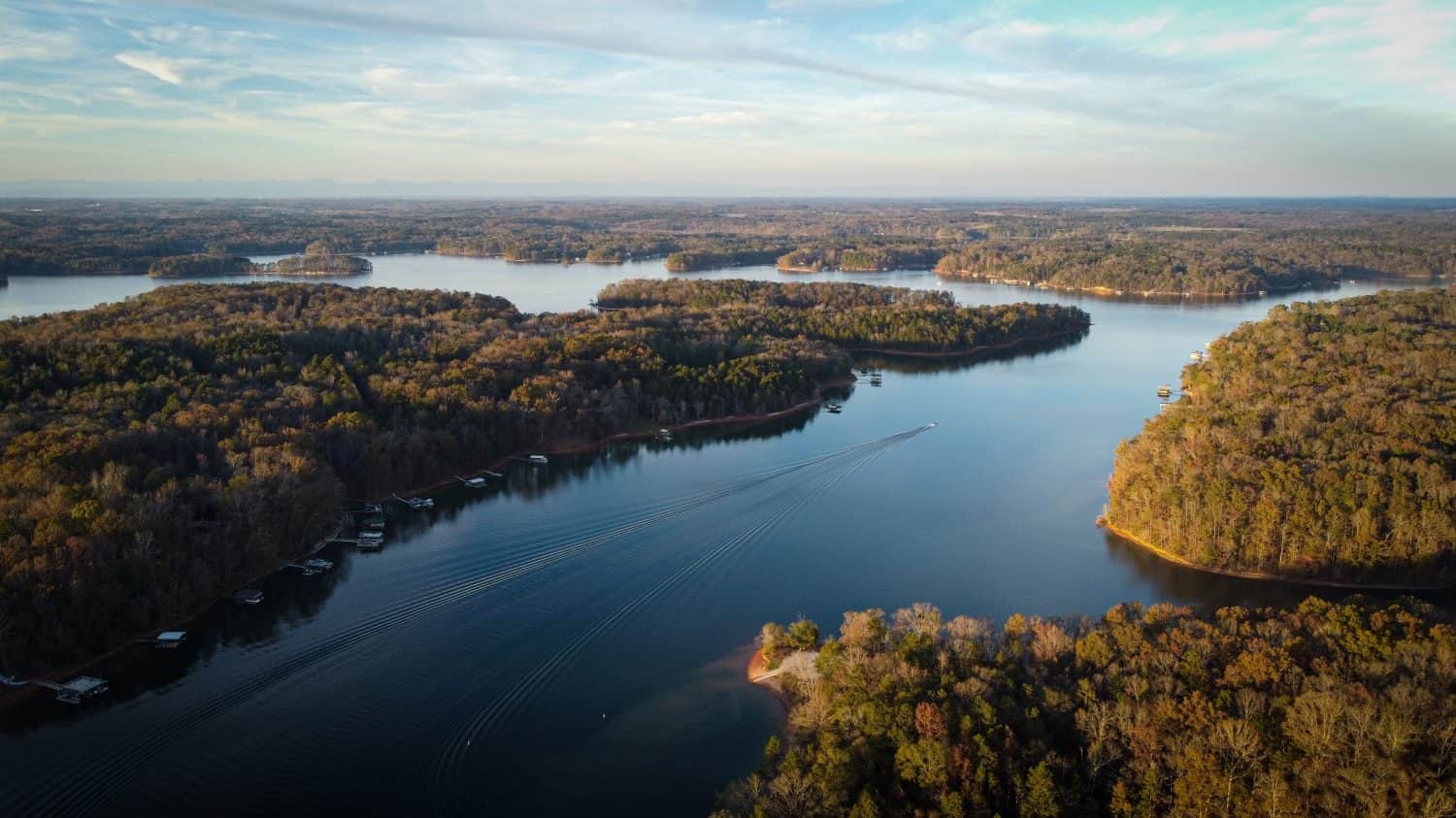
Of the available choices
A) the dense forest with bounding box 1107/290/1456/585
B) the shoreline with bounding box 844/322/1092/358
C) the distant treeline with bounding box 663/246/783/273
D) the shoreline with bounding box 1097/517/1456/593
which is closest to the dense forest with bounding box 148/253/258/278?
the distant treeline with bounding box 663/246/783/273

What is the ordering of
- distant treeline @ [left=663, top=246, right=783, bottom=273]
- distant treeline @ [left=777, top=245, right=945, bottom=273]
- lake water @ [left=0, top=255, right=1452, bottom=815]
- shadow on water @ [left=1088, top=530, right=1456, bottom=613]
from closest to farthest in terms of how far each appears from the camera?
lake water @ [left=0, top=255, right=1452, bottom=815]
shadow on water @ [left=1088, top=530, right=1456, bottom=613]
distant treeline @ [left=663, top=246, right=783, bottom=273]
distant treeline @ [left=777, top=245, right=945, bottom=273]

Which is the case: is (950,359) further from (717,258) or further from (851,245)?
(851,245)

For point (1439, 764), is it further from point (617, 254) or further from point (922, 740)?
point (617, 254)

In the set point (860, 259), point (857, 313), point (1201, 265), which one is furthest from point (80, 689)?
point (1201, 265)

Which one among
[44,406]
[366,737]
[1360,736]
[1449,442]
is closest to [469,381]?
[44,406]

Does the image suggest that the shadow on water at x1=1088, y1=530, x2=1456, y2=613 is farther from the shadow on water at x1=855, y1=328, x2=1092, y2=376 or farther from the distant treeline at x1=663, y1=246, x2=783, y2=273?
the distant treeline at x1=663, y1=246, x2=783, y2=273

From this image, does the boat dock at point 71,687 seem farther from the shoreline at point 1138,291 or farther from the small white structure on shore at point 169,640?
the shoreline at point 1138,291
